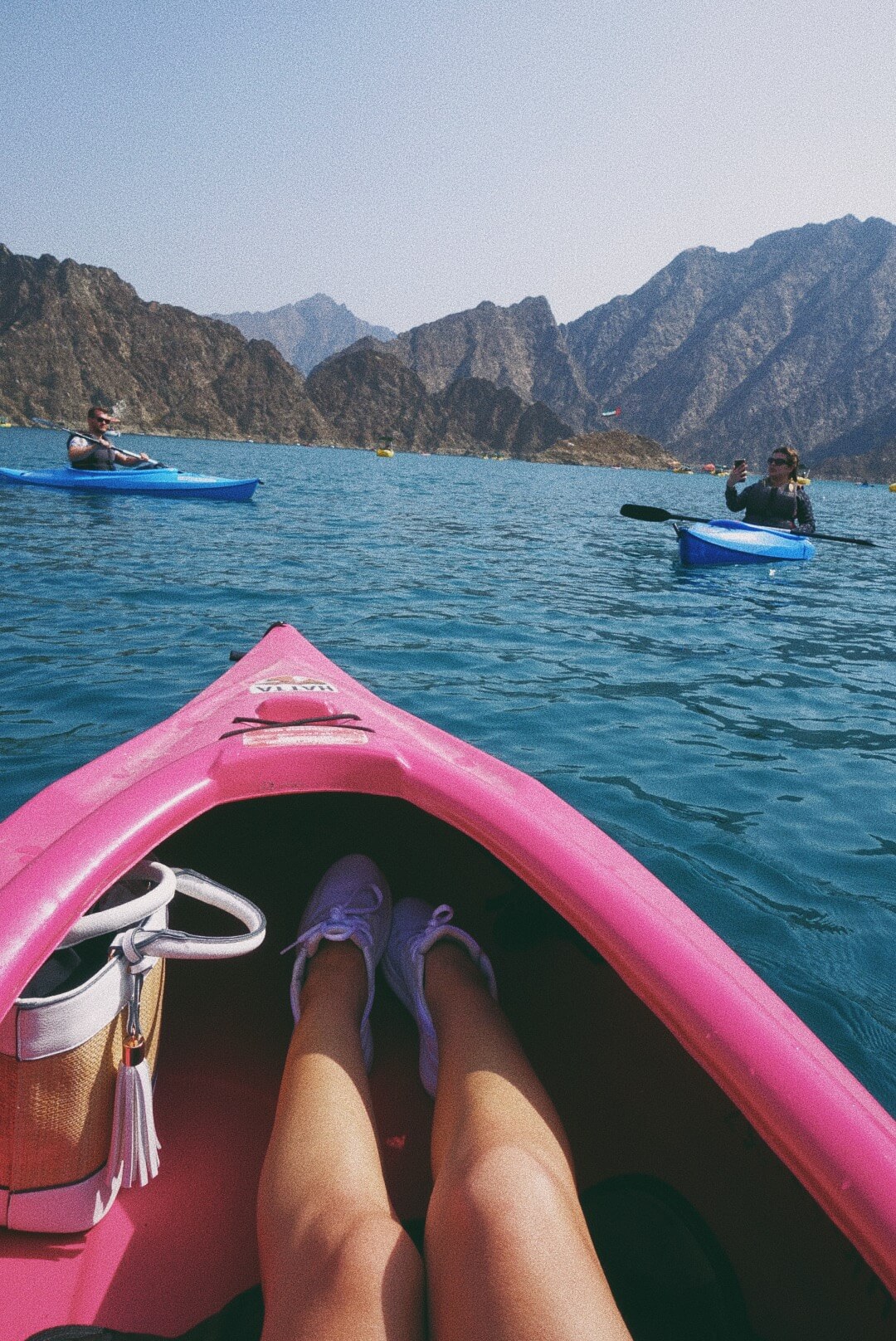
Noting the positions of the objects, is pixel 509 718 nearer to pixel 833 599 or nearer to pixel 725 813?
pixel 725 813

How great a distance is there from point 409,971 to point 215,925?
0.69 meters

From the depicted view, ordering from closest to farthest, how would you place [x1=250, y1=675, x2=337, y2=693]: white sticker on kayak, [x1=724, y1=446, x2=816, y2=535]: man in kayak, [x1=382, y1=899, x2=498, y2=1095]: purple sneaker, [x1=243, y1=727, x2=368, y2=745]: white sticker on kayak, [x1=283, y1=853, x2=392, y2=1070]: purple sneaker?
[x1=382, y1=899, x2=498, y2=1095]: purple sneaker
[x1=283, y1=853, x2=392, y2=1070]: purple sneaker
[x1=243, y1=727, x2=368, y2=745]: white sticker on kayak
[x1=250, y1=675, x2=337, y2=693]: white sticker on kayak
[x1=724, y1=446, x2=816, y2=535]: man in kayak

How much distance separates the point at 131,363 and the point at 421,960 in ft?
413

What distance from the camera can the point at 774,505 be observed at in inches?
409

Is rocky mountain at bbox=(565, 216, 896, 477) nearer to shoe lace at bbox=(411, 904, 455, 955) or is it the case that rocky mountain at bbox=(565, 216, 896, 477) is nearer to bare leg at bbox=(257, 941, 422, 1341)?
shoe lace at bbox=(411, 904, 455, 955)

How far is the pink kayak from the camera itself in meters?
1.07

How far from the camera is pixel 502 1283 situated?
0.81 metres

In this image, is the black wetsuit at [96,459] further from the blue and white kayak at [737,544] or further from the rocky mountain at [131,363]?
the rocky mountain at [131,363]

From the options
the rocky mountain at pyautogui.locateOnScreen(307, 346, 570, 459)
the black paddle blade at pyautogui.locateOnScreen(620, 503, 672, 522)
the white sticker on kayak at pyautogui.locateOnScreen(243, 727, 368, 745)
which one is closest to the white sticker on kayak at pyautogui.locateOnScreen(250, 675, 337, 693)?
the white sticker on kayak at pyautogui.locateOnScreen(243, 727, 368, 745)

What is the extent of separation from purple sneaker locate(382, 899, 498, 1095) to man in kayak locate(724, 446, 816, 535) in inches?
368

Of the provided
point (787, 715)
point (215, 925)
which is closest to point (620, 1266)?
point (215, 925)

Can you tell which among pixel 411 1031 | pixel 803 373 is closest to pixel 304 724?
pixel 411 1031

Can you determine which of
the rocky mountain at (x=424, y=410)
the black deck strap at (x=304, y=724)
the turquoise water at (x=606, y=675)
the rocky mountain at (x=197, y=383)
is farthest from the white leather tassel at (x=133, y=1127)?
the rocky mountain at (x=424, y=410)

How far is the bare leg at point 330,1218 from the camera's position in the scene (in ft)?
2.76
